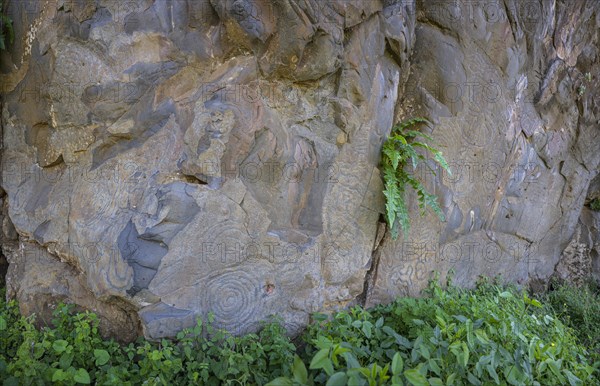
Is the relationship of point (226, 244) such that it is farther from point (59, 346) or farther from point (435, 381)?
point (435, 381)

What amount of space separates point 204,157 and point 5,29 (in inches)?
77.4

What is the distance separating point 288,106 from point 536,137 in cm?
358

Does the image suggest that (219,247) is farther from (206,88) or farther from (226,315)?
(206,88)

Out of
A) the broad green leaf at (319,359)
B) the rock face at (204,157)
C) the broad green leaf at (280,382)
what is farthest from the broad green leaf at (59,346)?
the broad green leaf at (319,359)

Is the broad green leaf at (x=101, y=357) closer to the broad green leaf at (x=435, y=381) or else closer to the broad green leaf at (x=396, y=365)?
the broad green leaf at (x=396, y=365)

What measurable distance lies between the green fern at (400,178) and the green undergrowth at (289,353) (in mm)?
778

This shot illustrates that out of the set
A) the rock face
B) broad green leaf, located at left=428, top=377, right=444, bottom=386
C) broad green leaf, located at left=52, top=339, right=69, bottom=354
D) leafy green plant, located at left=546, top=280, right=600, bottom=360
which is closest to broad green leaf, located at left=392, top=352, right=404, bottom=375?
broad green leaf, located at left=428, top=377, right=444, bottom=386

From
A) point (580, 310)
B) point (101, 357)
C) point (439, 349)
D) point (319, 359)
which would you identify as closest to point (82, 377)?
point (101, 357)

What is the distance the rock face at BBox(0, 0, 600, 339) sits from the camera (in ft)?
9.87

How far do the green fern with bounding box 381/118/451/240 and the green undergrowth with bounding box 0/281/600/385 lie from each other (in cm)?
78

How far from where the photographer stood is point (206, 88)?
10.4 feet

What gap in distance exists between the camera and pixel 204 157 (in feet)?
10.2

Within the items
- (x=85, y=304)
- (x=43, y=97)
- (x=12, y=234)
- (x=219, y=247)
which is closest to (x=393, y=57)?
(x=219, y=247)

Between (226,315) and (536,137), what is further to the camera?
(536,137)
